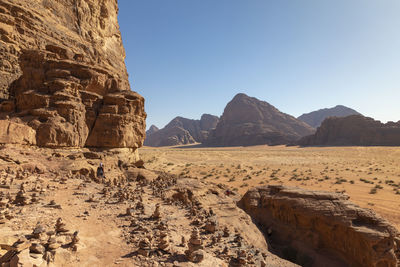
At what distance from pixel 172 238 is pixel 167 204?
271 centimetres

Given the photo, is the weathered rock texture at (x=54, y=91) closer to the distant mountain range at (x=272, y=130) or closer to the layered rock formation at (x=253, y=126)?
the distant mountain range at (x=272, y=130)

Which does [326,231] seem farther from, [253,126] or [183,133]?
[183,133]

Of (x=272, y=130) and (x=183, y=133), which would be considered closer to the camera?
(x=272, y=130)

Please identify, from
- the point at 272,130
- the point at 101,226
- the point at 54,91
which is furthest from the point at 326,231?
the point at 272,130

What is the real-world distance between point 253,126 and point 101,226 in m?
106

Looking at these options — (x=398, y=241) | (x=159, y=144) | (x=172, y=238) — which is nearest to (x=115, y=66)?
(x=172, y=238)

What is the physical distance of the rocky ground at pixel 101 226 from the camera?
11.9ft

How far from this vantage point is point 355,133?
75125 mm

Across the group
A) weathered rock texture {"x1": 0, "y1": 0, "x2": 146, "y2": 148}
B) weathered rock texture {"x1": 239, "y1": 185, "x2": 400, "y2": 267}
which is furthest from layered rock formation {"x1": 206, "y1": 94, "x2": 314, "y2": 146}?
weathered rock texture {"x1": 239, "y1": 185, "x2": 400, "y2": 267}

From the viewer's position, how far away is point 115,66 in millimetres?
20562

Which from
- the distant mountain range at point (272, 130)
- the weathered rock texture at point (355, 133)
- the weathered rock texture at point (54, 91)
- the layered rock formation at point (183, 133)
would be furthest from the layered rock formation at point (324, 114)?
the weathered rock texture at point (54, 91)

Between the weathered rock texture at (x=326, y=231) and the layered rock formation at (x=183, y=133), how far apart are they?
112m

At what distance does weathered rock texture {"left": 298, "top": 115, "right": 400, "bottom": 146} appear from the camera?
68938 mm

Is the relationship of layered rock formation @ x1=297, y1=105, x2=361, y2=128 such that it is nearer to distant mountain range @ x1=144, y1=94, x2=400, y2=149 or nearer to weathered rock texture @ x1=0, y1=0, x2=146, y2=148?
distant mountain range @ x1=144, y1=94, x2=400, y2=149
